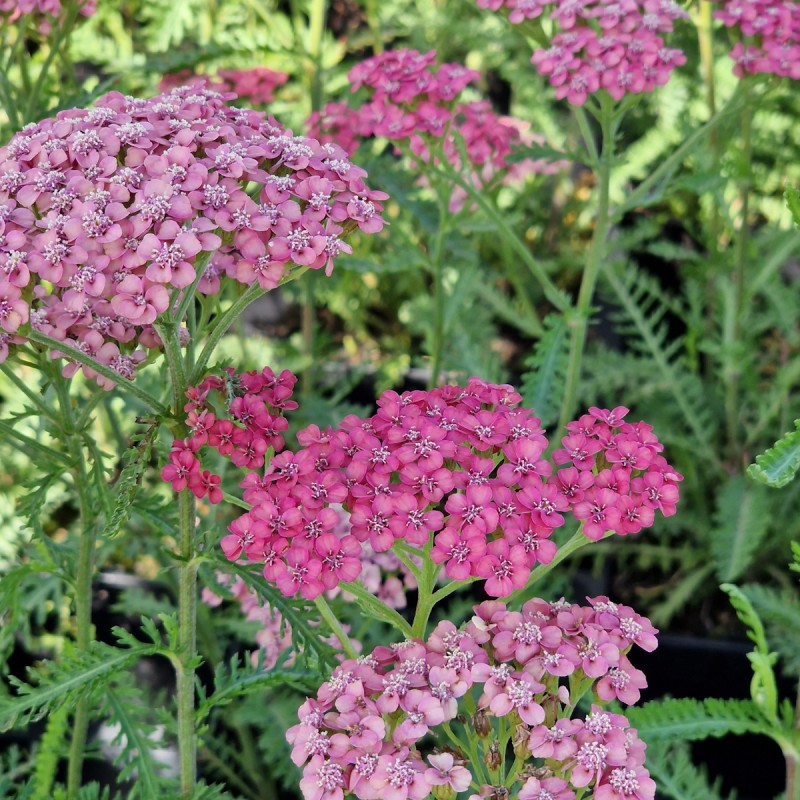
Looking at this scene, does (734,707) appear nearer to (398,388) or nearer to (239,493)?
(239,493)

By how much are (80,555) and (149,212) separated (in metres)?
0.50

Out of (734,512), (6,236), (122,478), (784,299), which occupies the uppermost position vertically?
(6,236)

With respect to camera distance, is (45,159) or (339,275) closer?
(45,159)

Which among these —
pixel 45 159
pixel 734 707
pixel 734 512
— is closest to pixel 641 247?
pixel 734 512

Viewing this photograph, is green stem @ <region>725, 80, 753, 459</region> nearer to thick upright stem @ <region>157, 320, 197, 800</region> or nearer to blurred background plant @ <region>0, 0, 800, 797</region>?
blurred background plant @ <region>0, 0, 800, 797</region>

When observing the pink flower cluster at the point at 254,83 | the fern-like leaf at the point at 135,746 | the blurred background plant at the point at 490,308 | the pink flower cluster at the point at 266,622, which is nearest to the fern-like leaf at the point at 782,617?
the blurred background plant at the point at 490,308

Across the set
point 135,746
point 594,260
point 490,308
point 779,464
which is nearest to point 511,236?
point 594,260

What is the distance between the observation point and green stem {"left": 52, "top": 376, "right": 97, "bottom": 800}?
1095mm

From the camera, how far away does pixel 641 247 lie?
3.06m

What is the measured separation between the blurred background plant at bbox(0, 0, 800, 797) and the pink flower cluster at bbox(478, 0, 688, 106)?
9 cm

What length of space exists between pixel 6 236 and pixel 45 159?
0.09m

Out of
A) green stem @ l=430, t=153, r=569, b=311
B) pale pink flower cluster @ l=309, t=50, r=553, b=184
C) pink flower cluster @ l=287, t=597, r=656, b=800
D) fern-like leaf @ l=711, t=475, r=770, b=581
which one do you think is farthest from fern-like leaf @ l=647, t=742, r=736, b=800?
pale pink flower cluster @ l=309, t=50, r=553, b=184

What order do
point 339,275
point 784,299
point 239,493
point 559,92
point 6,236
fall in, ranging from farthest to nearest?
point 339,275 → point 784,299 → point 239,493 → point 559,92 → point 6,236

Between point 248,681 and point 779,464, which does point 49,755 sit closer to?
point 248,681
